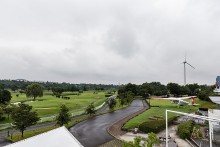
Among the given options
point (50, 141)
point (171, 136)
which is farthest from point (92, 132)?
point (50, 141)

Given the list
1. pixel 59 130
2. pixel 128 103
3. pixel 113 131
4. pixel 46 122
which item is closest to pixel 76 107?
pixel 128 103

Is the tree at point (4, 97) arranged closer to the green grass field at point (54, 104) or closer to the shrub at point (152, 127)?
the green grass field at point (54, 104)

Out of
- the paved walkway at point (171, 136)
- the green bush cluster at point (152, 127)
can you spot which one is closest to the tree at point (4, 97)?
the paved walkway at point (171, 136)

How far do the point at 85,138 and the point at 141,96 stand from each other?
294 ft

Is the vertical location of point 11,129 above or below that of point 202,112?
below

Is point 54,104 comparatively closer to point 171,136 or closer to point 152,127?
point 152,127

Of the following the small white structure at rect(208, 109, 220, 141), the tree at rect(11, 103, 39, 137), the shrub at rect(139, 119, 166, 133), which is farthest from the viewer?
the shrub at rect(139, 119, 166, 133)

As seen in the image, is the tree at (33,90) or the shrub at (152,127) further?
the tree at (33,90)

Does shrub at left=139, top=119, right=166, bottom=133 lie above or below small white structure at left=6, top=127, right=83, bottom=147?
below

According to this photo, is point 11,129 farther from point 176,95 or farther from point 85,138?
point 176,95

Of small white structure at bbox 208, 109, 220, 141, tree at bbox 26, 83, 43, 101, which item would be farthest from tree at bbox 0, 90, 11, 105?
small white structure at bbox 208, 109, 220, 141

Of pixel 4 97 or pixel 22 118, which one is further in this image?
pixel 4 97

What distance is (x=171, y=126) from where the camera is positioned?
47781 mm

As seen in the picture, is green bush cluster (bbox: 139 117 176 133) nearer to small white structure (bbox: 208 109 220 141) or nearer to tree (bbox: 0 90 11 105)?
small white structure (bbox: 208 109 220 141)
